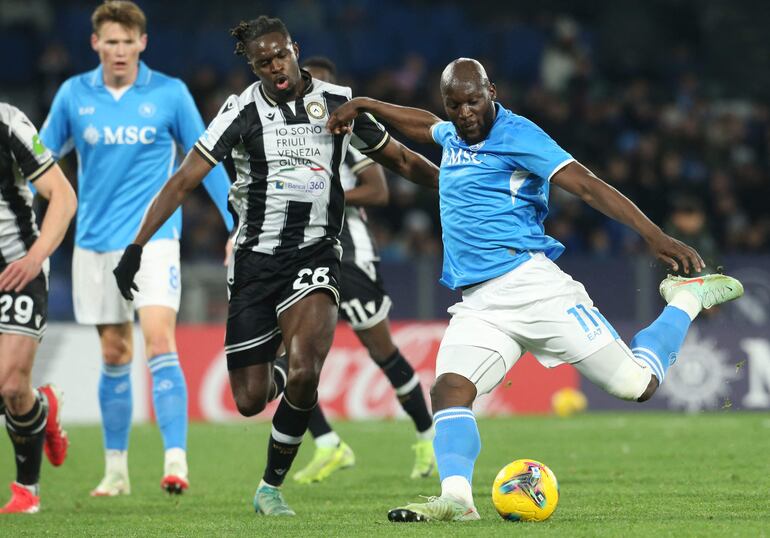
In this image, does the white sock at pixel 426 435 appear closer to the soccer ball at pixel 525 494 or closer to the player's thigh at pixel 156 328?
the player's thigh at pixel 156 328

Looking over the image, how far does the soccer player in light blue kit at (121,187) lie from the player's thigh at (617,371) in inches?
110

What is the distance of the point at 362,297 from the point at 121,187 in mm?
1711

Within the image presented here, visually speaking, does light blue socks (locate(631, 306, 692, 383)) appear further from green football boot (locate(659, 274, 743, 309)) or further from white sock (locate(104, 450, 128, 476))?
white sock (locate(104, 450, 128, 476))

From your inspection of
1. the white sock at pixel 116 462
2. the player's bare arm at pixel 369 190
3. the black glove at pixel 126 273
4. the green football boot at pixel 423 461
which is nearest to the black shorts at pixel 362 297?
→ the player's bare arm at pixel 369 190

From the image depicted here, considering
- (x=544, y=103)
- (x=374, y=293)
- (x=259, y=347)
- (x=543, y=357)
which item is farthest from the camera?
(x=544, y=103)

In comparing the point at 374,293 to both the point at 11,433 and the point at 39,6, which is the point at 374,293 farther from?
the point at 39,6

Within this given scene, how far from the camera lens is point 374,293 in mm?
8797

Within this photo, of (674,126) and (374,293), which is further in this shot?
(674,126)

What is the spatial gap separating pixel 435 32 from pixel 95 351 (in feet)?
29.6

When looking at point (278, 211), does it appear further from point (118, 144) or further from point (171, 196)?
point (118, 144)

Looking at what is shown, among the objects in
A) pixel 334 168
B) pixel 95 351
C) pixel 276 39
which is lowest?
pixel 95 351

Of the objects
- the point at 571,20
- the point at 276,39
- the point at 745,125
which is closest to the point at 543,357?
the point at 276,39

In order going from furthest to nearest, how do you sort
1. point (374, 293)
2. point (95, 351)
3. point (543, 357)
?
point (95, 351)
point (374, 293)
point (543, 357)

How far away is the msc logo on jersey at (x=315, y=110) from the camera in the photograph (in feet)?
22.1
